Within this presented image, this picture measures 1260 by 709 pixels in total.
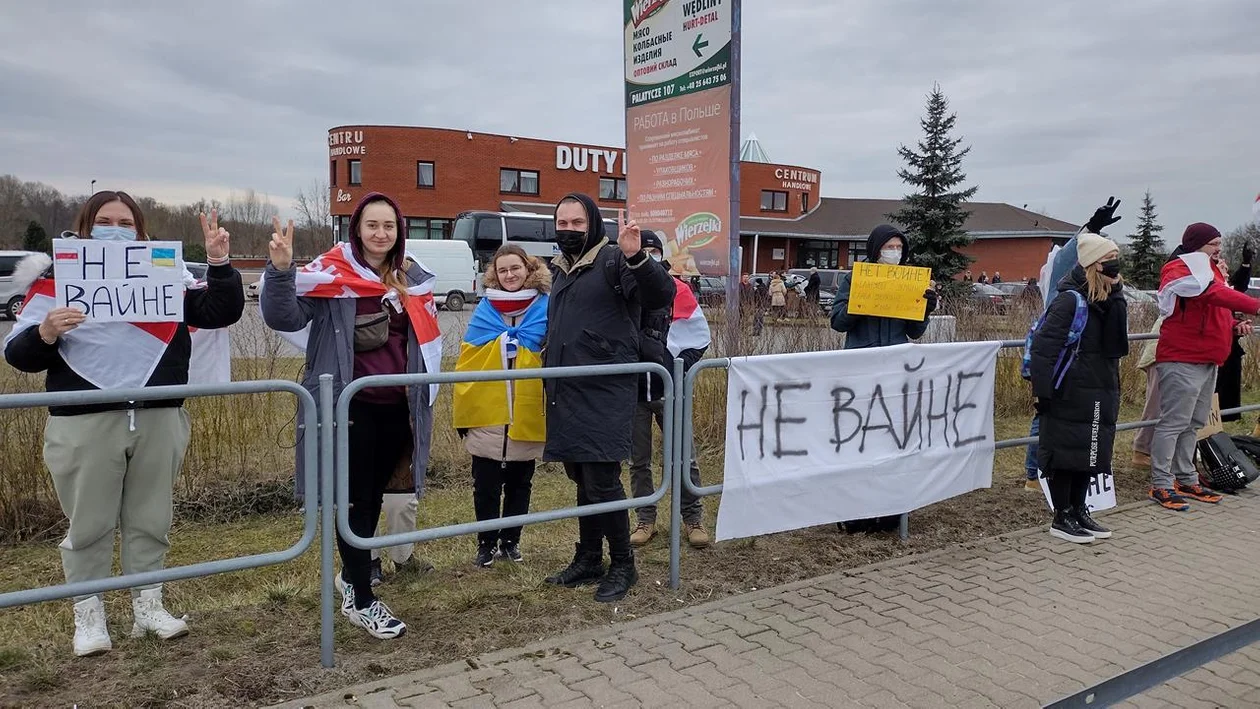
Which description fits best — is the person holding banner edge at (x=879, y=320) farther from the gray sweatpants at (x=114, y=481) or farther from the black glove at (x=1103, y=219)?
the gray sweatpants at (x=114, y=481)

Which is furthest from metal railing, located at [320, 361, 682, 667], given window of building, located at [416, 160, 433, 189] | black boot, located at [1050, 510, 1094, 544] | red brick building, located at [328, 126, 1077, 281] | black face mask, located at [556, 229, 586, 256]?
window of building, located at [416, 160, 433, 189]

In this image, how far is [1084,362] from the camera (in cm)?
498

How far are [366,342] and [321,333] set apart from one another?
0.62 feet

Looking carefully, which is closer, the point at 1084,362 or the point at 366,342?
the point at 366,342

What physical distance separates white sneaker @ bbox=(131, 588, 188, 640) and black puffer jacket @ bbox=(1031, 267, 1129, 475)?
15.4 ft

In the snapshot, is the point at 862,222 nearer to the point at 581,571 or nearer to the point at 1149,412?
the point at 1149,412

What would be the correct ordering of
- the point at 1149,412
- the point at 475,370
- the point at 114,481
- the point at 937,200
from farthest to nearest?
the point at 937,200 < the point at 1149,412 < the point at 475,370 < the point at 114,481

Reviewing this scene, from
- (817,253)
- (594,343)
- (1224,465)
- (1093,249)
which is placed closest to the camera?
(594,343)

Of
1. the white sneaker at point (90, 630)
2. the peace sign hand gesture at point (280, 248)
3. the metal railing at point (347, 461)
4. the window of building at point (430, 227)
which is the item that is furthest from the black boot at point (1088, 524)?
the window of building at point (430, 227)

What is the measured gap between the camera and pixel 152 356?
3361 mm

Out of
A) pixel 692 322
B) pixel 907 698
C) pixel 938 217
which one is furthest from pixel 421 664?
pixel 938 217

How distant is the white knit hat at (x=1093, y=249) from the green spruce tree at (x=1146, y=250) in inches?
1638

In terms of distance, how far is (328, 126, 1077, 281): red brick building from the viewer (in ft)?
146

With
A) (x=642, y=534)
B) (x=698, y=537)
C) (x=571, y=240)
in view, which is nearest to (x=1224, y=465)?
(x=698, y=537)
